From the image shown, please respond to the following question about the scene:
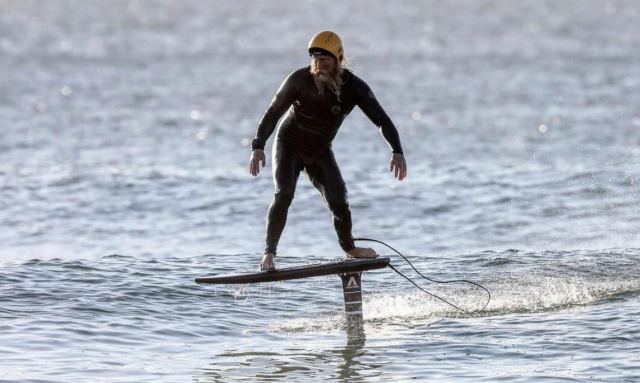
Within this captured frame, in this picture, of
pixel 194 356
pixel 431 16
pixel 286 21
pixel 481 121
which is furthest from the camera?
pixel 431 16

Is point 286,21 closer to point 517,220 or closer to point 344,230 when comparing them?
point 517,220

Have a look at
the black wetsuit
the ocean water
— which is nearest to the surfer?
the black wetsuit

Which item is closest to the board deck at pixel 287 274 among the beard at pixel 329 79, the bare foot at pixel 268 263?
the bare foot at pixel 268 263

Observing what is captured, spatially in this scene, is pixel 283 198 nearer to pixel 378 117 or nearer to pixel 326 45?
pixel 378 117

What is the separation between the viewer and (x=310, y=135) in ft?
45.1

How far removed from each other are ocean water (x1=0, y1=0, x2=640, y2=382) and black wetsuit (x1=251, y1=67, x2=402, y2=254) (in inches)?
54.1

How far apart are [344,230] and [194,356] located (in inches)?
81.5

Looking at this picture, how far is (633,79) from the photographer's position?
54.7 meters

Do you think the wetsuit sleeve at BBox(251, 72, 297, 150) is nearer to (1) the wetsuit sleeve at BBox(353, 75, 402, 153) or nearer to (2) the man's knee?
(2) the man's knee

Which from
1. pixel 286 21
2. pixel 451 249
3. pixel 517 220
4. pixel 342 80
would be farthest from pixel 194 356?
pixel 286 21

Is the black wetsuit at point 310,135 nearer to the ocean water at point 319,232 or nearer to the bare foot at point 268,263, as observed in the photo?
the bare foot at point 268,263

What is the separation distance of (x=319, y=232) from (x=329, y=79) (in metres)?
9.51

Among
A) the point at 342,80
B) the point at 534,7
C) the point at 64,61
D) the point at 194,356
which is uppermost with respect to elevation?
the point at 534,7

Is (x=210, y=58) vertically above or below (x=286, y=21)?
below
